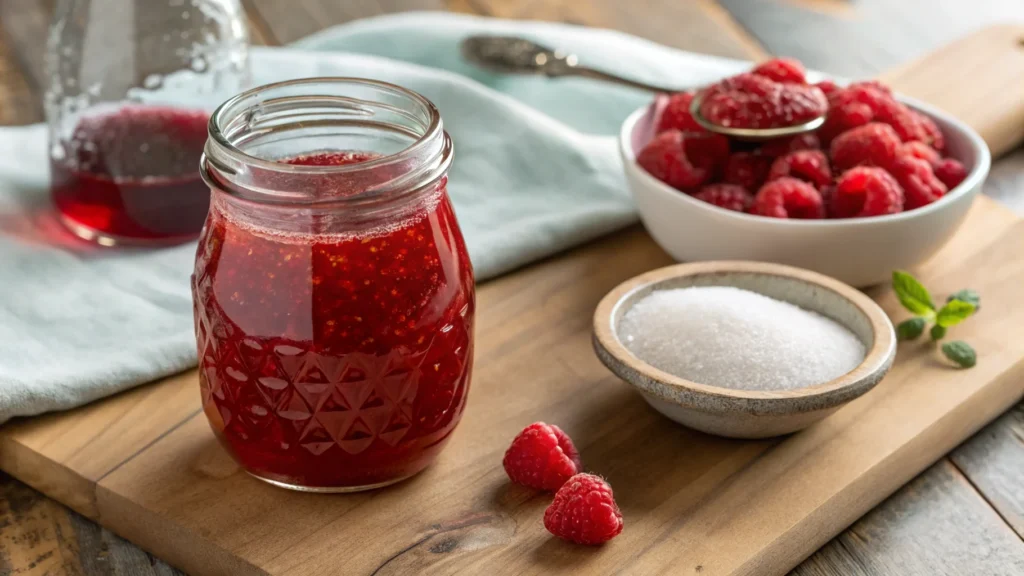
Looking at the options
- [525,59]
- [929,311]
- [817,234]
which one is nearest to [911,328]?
[929,311]

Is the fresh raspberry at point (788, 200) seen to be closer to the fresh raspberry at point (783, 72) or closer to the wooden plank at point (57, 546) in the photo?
the fresh raspberry at point (783, 72)

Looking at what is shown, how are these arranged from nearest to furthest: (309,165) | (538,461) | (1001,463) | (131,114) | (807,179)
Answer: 1. (309,165)
2. (538,461)
3. (1001,463)
4. (807,179)
5. (131,114)

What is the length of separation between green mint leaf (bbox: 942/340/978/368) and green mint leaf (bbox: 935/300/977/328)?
0.04m

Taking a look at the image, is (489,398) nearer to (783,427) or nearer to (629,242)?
(783,427)

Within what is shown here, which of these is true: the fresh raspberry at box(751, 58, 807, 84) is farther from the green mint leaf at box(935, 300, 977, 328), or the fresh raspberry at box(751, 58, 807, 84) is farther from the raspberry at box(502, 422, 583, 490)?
the raspberry at box(502, 422, 583, 490)

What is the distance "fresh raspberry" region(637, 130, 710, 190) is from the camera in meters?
1.46

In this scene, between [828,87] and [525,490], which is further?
[828,87]

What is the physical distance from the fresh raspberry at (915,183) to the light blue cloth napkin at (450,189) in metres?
0.37

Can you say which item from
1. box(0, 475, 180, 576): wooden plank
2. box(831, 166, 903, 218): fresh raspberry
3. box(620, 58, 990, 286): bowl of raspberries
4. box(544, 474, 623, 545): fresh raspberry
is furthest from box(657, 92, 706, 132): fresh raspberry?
box(0, 475, 180, 576): wooden plank

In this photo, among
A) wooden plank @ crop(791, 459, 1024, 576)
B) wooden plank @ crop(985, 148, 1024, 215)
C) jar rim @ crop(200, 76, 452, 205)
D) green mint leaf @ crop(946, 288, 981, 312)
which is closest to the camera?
jar rim @ crop(200, 76, 452, 205)

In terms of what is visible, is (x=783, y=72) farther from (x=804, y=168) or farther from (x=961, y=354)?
(x=961, y=354)

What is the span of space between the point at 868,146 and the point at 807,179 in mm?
83

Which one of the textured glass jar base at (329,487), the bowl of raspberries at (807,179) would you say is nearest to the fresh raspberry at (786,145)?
the bowl of raspberries at (807,179)

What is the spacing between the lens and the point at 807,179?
→ 145 cm
